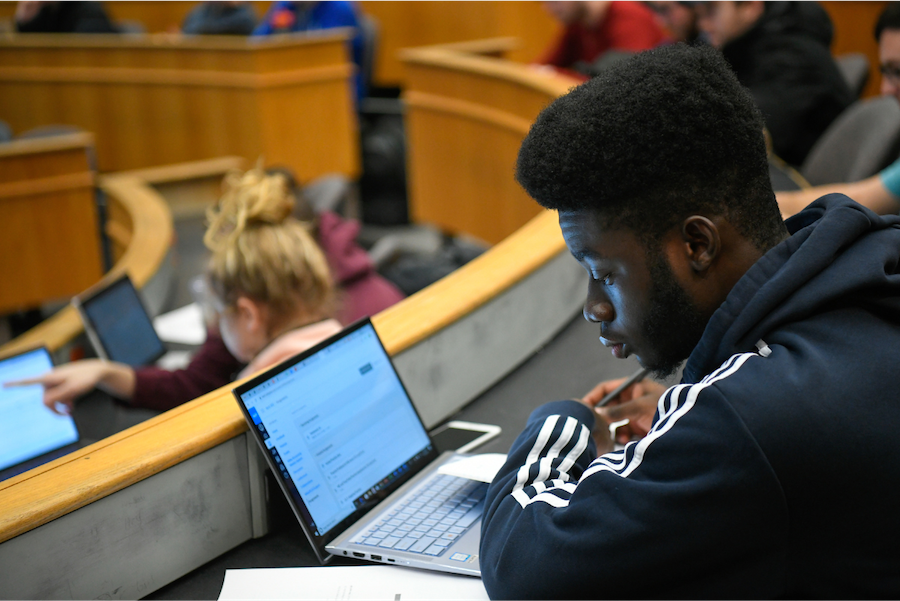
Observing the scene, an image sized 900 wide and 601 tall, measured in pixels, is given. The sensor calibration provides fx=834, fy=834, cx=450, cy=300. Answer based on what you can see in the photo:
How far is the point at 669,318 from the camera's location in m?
0.88

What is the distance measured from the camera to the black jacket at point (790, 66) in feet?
9.22

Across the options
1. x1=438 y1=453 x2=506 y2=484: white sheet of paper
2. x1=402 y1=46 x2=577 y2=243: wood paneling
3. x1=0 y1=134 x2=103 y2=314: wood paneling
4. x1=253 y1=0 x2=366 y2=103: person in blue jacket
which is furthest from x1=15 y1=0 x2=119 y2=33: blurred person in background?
x1=438 y1=453 x2=506 y2=484: white sheet of paper

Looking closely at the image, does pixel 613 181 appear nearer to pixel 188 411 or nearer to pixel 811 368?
pixel 811 368

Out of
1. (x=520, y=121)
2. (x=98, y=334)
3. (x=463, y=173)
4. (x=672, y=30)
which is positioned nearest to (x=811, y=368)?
(x=98, y=334)

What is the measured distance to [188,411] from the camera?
1146 mm

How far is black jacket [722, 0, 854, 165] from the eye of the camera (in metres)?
2.81

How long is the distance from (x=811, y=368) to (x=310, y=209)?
1.83 metres

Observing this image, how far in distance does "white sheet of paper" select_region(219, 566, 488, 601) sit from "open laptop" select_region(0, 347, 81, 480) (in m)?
0.84

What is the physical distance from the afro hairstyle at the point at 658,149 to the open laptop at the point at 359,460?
432 mm

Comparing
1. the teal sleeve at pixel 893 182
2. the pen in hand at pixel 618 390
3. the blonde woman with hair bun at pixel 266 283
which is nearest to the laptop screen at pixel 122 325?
the blonde woman with hair bun at pixel 266 283

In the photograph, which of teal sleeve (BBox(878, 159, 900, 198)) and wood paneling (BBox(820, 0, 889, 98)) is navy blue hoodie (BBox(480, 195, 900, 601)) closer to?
teal sleeve (BBox(878, 159, 900, 198))

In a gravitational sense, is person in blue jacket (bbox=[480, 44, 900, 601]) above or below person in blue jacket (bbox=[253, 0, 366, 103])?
below

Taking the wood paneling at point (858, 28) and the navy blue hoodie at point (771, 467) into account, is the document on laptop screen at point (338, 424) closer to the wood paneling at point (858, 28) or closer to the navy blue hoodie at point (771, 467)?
the navy blue hoodie at point (771, 467)

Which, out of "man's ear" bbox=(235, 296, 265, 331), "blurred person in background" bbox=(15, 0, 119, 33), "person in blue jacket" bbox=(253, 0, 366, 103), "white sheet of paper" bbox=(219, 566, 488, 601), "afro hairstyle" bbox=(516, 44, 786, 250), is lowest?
"white sheet of paper" bbox=(219, 566, 488, 601)
